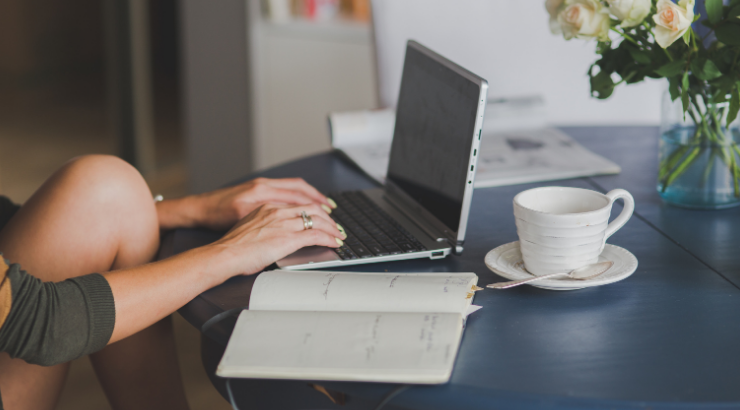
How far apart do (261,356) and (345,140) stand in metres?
0.81

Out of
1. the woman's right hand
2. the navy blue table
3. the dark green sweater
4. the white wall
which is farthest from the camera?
the white wall

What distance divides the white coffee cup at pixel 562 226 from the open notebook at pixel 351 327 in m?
0.08

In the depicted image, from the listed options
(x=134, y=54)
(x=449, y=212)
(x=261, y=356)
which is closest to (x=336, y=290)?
(x=261, y=356)

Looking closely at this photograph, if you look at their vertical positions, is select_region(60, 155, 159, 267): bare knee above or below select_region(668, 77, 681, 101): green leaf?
below

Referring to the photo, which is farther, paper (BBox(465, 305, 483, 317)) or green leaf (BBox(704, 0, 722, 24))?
green leaf (BBox(704, 0, 722, 24))

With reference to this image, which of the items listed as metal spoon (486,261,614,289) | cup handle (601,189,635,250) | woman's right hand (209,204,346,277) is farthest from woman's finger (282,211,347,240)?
cup handle (601,189,635,250)

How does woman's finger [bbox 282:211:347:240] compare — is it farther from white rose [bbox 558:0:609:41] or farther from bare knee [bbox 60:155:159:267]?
white rose [bbox 558:0:609:41]

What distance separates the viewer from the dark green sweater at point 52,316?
695 mm

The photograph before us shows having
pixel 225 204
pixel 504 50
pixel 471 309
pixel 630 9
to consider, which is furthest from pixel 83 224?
pixel 504 50

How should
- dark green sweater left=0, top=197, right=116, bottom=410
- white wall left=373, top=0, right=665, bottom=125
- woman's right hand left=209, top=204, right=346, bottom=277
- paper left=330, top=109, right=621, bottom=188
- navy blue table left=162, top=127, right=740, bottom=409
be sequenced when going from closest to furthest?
navy blue table left=162, top=127, right=740, bottom=409, dark green sweater left=0, top=197, right=116, bottom=410, woman's right hand left=209, top=204, right=346, bottom=277, paper left=330, top=109, right=621, bottom=188, white wall left=373, top=0, right=665, bottom=125

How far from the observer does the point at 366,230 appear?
0.94m

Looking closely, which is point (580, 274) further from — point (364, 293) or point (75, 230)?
point (75, 230)

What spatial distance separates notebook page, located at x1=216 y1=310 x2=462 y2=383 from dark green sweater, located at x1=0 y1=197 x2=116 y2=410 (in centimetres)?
18

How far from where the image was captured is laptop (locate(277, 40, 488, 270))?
84 centimetres
